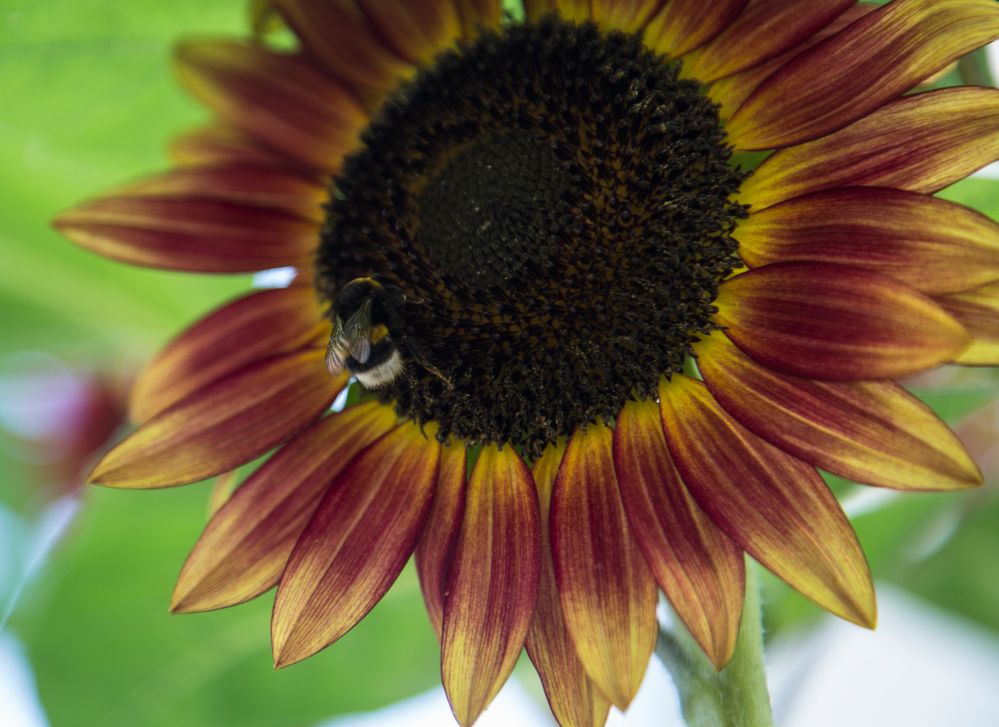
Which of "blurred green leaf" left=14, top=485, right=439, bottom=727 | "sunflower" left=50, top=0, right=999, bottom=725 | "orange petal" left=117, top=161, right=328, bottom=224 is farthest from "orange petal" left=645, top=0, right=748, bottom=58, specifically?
"blurred green leaf" left=14, top=485, right=439, bottom=727

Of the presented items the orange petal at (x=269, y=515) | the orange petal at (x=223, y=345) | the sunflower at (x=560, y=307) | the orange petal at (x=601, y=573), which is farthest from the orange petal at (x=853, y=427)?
the orange petal at (x=223, y=345)

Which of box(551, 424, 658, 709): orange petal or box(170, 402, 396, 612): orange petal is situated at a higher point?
box(170, 402, 396, 612): orange petal

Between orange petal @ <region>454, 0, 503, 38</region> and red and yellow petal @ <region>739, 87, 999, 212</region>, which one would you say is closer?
red and yellow petal @ <region>739, 87, 999, 212</region>

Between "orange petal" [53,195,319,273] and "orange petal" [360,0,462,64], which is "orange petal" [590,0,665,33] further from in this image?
"orange petal" [53,195,319,273]

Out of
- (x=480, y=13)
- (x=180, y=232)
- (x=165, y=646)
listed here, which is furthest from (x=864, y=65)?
(x=165, y=646)

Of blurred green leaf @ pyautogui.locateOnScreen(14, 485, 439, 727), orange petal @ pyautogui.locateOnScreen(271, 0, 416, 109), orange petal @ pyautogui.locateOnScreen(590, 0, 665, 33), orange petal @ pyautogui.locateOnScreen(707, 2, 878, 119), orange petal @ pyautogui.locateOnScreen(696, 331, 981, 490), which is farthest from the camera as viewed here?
blurred green leaf @ pyautogui.locateOnScreen(14, 485, 439, 727)

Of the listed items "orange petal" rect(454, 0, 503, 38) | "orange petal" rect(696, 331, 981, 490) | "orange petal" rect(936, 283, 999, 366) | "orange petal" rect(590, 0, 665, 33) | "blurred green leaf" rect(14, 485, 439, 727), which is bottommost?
"blurred green leaf" rect(14, 485, 439, 727)

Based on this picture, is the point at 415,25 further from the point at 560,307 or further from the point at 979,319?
the point at 979,319

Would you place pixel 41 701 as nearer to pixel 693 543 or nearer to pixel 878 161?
pixel 693 543

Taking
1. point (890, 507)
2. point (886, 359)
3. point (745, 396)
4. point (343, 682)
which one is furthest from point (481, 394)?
point (890, 507)
